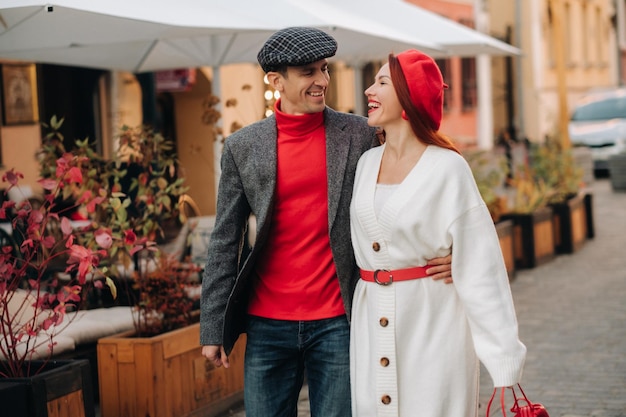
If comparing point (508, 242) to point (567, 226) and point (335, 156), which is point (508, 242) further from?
point (335, 156)

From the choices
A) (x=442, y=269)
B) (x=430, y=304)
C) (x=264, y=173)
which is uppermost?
(x=264, y=173)

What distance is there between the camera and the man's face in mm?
3969

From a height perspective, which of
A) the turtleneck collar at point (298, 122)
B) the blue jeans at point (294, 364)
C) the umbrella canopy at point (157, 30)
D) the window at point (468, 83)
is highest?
the window at point (468, 83)

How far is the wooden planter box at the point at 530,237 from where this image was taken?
12.8 meters

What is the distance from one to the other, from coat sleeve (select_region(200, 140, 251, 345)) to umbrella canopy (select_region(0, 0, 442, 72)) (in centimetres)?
247

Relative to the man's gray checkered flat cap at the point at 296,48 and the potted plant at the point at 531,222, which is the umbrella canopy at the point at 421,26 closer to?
the potted plant at the point at 531,222

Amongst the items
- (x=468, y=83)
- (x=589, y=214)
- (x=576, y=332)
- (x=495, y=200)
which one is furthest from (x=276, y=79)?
(x=468, y=83)

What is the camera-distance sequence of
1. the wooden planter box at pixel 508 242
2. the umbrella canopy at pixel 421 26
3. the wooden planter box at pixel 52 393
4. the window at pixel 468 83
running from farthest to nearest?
the window at pixel 468 83, the umbrella canopy at pixel 421 26, the wooden planter box at pixel 508 242, the wooden planter box at pixel 52 393

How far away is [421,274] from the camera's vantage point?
3.80 m

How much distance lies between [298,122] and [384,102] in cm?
35

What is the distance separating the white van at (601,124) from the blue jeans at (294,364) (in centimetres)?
2479

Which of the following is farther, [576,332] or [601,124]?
[601,124]

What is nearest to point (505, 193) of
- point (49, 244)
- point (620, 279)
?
point (620, 279)

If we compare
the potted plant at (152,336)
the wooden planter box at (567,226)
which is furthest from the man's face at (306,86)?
the wooden planter box at (567,226)
